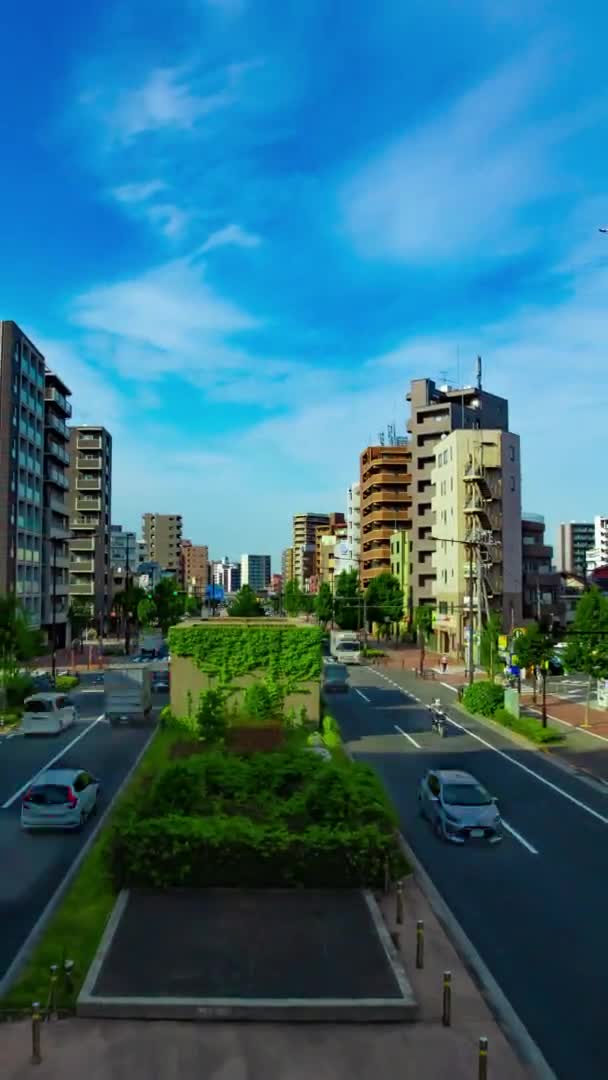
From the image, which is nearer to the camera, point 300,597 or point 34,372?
point 34,372

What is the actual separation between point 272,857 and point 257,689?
15.8 meters

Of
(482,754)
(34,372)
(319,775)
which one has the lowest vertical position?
(482,754)

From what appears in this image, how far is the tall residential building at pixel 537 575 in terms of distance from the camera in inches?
3538

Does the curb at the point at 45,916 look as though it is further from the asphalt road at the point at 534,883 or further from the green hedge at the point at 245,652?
the green hedge at the point at 245,652

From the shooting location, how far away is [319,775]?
1805 centimetres

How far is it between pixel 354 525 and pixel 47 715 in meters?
106

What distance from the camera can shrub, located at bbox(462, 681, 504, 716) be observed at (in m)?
42.9

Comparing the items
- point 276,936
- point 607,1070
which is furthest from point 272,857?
point 607,1070

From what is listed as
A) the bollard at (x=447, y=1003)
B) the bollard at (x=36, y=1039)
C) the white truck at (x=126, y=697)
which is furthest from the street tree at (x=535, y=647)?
the bollard at (x=36, y=1039)

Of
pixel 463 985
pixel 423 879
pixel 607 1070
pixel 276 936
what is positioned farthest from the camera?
pixel 423 879

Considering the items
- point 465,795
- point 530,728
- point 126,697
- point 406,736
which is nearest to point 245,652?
point 406,736

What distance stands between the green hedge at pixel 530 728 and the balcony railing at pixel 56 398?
59.3 metres

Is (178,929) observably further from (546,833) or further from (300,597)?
(300,597)

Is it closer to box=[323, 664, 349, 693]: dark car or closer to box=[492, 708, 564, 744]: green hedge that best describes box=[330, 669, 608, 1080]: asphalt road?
box=[492, 708, 564, 744]: green hedge
